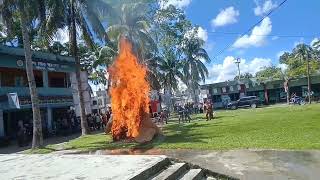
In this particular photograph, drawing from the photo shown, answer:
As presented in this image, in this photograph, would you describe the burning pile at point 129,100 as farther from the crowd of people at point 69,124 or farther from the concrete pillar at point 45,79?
the concrete pillar at point 45,79

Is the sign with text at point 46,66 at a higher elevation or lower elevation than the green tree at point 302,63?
lower

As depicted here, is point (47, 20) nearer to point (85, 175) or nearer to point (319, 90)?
point (85, 175)

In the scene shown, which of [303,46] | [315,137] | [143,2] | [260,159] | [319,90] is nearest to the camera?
[260,159]

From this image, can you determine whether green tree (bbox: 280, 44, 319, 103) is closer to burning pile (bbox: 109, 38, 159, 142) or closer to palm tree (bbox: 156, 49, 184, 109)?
palm tree (bbox: 156, 49, 184, 109)

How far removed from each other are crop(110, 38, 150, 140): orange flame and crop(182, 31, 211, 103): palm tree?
42.7 m

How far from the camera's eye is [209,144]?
55.1 feet

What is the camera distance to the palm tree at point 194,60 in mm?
64750

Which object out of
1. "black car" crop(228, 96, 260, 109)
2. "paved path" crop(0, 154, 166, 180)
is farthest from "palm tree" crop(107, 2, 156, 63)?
"paved path" crop(0, 154, 166, 180)

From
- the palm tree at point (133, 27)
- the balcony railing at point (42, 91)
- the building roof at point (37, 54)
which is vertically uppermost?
the palm tree at point (133, 27)

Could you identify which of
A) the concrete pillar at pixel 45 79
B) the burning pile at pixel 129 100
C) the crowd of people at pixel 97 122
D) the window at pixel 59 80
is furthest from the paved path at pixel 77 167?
the window at pixel 59 80

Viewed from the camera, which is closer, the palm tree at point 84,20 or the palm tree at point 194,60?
the palm tree at point 84,20

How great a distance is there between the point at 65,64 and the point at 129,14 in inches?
278

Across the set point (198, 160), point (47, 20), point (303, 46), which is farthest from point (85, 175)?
point (303, 46)

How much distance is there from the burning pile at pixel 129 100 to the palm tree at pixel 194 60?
4271 centimetres
